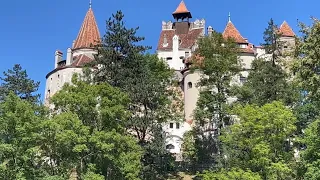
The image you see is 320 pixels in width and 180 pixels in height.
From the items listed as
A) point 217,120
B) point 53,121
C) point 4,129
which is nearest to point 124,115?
point 53,121

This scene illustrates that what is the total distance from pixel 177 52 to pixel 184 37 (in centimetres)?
361

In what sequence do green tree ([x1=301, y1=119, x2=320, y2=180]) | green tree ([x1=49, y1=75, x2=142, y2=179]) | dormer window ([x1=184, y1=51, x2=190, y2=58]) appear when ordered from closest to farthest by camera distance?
green tree ([x1=301, y1=119, x2=320, y2=180]) < green tree ([x1=49, y1=75, x2=142, y2=179]) < dormer window ([x1=184, y1=51, x2=190, y2=58])

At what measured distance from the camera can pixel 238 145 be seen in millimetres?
30391

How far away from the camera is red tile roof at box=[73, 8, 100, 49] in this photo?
196 feet

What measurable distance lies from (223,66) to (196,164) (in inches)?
406

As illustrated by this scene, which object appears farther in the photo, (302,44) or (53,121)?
(53,121)

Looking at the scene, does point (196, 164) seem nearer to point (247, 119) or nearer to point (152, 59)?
point (152, 59)

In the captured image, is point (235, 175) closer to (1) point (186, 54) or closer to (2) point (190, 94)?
(2) point (190, 94)

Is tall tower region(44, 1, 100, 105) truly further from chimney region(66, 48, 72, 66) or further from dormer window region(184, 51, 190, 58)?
dormer window region(184, 51, 190, 58)

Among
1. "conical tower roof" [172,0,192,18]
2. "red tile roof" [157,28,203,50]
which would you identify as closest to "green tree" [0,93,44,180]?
"red tile roof" [157,28,203,50]

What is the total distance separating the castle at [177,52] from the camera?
5150 centimetres

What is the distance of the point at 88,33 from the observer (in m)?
61.3

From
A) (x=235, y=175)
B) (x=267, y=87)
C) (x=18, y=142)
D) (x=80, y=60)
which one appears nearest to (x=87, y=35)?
(x=80, y=60)

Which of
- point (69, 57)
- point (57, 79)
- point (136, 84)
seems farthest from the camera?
point (69, 57)
